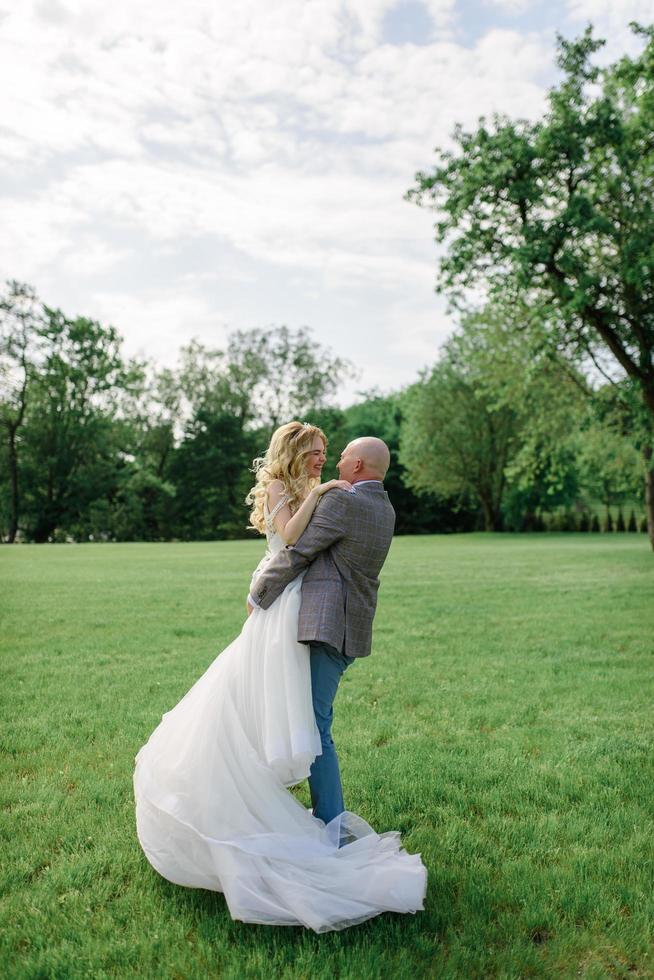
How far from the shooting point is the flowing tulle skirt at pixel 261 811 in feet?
12.1

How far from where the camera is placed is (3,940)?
358cm

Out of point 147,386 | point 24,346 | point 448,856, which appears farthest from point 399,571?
point 147,386

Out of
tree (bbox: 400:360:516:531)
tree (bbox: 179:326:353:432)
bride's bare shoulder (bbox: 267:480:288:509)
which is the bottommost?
bride's bare shoulder (bbox: 267:480:288:509)

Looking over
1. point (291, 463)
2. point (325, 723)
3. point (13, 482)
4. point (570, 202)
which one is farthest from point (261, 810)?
point (13, 482)

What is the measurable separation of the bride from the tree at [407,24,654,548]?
1555 cm

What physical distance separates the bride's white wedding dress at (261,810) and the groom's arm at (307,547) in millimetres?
81

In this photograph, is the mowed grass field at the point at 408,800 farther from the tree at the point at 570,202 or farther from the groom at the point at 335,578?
the tree at the point at 570,202

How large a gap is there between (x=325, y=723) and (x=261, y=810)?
0.58 meters

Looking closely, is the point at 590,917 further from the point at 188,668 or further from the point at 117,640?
the point at 117,640

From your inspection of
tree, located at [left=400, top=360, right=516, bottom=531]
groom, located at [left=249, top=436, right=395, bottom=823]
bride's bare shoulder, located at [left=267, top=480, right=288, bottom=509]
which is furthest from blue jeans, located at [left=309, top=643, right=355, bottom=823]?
tree, located at [left=400, top=360, right=516, bottom=531]

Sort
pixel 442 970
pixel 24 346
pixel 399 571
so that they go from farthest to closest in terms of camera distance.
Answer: pixel 24 346
pixel 399 571
pixel 442 970

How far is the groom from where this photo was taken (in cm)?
404

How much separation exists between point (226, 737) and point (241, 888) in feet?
2.41

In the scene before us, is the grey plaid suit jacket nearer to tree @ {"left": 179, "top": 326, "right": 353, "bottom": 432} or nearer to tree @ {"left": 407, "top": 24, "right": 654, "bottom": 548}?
tree @ {"left": 407, "top": 24, "right": 654, "bottom": 548}
